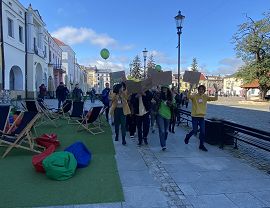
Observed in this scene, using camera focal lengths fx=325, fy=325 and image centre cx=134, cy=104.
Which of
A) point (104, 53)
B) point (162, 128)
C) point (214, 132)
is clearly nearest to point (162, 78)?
point (162, 128)

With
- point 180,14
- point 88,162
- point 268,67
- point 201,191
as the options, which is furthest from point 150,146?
point 268,67

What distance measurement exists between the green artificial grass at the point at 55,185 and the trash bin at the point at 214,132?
9.60 feet

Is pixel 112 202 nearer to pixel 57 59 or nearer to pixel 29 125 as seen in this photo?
pixel 29 125

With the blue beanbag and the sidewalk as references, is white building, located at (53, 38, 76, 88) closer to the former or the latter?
the sidewalk

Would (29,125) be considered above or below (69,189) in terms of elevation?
above

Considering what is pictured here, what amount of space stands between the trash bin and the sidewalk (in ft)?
2.09

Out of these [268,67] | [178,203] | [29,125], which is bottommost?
[178,203]

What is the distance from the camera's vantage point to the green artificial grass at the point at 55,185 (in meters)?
4.42

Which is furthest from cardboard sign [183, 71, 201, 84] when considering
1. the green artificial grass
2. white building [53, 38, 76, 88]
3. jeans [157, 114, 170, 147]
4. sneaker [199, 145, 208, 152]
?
white building [53, 38, 76, 88]

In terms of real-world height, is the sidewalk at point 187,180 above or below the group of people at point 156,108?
below

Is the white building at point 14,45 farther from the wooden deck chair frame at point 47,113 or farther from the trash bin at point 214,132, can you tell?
the trash bin at point 214,132

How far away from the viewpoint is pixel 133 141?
29.8 feet

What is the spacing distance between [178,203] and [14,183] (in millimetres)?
2601

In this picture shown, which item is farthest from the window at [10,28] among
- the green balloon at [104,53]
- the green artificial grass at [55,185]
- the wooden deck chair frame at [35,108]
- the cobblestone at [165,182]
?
the cobblestone at [165,182]
